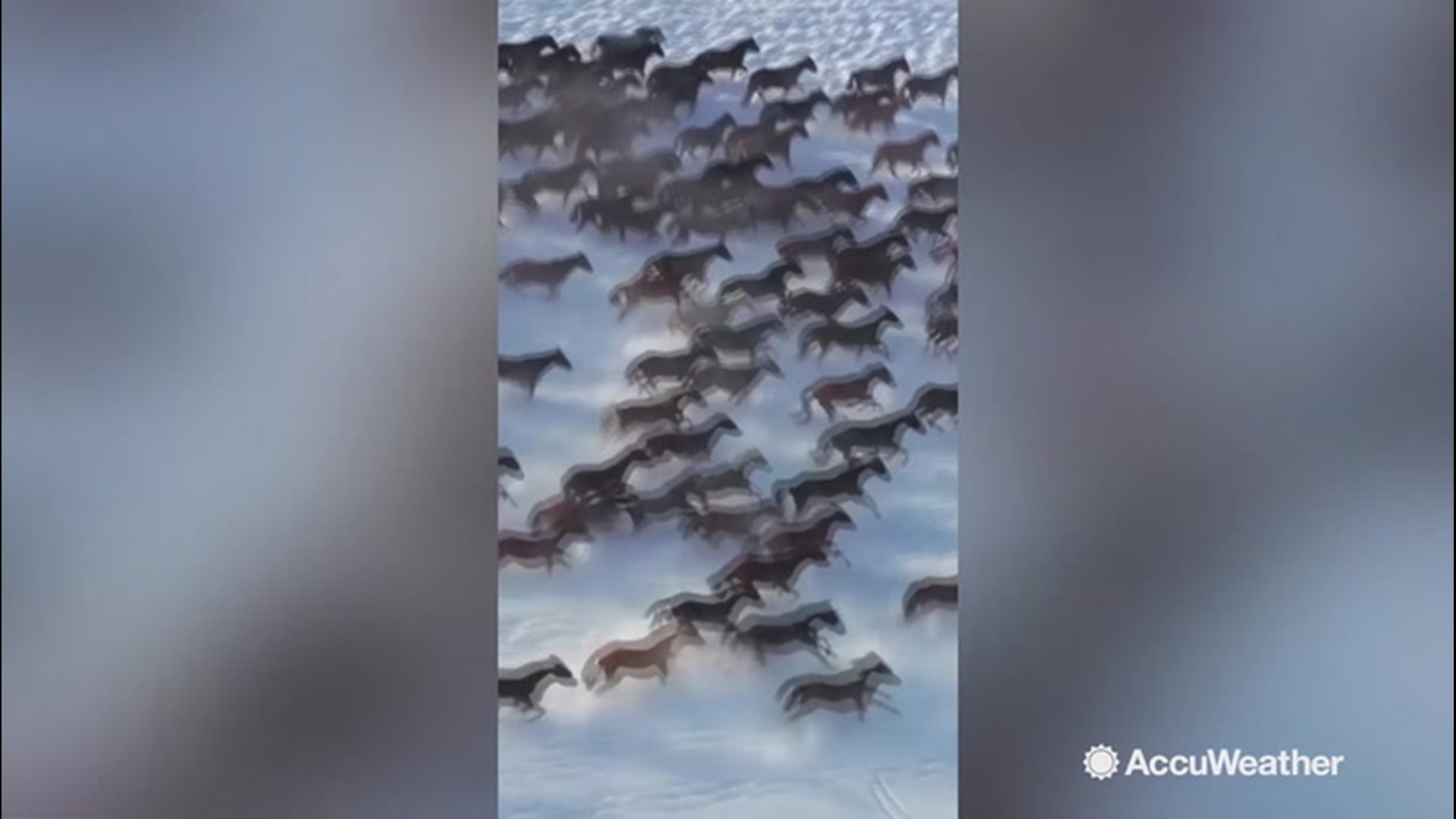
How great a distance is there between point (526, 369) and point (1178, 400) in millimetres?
552

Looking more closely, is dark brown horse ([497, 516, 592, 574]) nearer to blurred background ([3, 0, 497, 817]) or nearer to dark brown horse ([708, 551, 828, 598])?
blurred background ([3, 0, 497, 817])

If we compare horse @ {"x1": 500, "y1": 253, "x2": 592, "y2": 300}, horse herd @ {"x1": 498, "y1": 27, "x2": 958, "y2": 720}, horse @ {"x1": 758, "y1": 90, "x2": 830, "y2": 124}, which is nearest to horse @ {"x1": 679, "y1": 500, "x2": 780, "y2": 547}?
horse herd @ {"x1": 498, "y1": 27, "x2": 958, "y2": 720}

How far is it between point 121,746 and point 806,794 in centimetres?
58

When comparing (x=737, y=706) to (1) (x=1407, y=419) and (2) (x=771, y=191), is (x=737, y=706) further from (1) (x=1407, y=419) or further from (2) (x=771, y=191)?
(1) (x=1407, y=419)

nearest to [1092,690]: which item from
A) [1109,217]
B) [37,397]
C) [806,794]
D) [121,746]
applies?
[806,794]

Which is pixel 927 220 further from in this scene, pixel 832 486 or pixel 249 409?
pixel 249 409

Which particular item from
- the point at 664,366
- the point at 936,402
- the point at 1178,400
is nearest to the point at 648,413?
the point at 664,366

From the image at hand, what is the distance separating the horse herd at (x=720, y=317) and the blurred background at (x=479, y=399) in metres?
0.04

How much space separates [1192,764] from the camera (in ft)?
3.36

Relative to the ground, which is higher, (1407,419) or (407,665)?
(1407,419)

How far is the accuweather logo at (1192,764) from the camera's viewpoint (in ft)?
3.36

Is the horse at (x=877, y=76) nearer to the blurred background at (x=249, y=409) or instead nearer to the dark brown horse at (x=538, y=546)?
the blurred background at (x=249, y=409)

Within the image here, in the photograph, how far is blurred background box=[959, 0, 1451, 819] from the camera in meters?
1.02

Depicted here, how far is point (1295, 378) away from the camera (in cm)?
103
